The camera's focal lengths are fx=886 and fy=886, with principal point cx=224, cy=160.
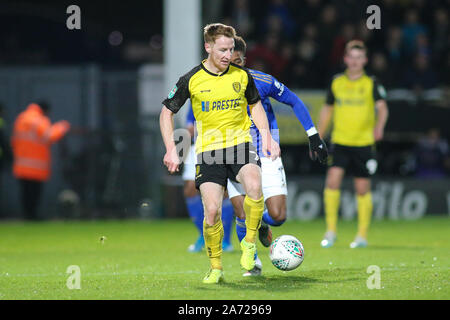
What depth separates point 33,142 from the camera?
1562cm

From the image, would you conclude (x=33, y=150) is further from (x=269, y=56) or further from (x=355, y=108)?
(x=355, y=108)

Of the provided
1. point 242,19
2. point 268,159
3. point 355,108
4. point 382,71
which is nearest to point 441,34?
point 382,71

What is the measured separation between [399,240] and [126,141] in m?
6.33

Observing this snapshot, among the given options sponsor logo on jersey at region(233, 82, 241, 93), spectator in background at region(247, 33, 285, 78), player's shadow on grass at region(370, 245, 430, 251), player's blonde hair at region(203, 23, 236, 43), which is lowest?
player's shadow on grass at region(370, 245, 430, 251)

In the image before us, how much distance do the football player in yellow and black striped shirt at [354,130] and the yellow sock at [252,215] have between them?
3658 mm

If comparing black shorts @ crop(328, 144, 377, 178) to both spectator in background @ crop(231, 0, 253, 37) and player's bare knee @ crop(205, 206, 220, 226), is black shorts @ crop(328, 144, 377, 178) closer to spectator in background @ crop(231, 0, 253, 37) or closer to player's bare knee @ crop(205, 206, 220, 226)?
player's bare knee @ crop(205, 206, 220, 226)

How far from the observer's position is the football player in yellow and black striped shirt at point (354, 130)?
34.8 ft

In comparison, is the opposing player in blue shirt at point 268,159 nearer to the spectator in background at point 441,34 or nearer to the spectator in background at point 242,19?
the spectator in background at point 242,19

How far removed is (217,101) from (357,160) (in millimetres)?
4159

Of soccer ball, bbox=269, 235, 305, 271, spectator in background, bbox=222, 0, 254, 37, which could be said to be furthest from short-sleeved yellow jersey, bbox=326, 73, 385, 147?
spectator in background, bbox=222, 0, 254, 37

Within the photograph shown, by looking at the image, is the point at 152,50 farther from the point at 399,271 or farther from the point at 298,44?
the point at 399,271

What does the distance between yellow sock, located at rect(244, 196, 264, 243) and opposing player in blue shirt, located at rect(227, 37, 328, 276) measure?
54cm

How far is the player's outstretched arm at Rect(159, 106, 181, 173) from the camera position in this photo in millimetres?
6609
